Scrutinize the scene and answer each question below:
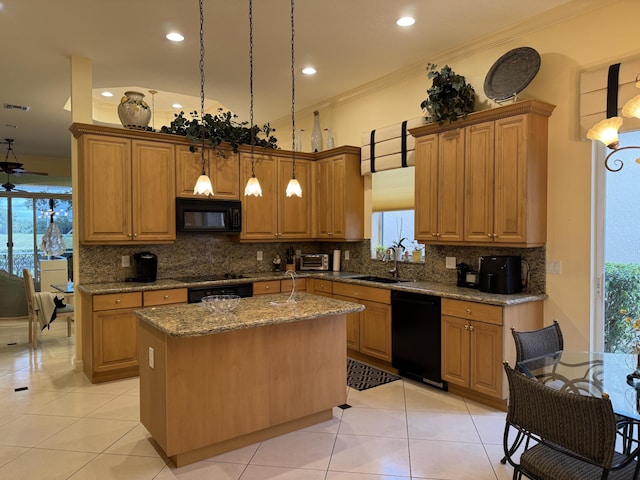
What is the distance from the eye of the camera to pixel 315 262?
5.77 metres

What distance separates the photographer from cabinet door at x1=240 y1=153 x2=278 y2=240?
17.1ft

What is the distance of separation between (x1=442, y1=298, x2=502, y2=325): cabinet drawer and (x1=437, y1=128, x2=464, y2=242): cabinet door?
0.64 metres

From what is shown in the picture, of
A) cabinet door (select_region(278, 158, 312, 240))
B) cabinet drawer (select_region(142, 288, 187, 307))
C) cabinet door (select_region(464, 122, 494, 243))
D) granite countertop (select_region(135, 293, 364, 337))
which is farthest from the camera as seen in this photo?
cabinet door (select_region(278, 158, 312, 240))

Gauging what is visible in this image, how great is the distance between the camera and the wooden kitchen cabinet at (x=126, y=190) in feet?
13.8

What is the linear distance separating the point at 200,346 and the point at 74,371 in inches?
105

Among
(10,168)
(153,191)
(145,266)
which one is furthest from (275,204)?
(10,168)

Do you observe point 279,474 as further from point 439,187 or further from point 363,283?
point 439,187

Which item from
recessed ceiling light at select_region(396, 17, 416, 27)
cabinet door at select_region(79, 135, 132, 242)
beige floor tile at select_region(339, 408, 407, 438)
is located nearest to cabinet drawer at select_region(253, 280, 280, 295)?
cabinet door at select_region(79, 135, 132, 242)

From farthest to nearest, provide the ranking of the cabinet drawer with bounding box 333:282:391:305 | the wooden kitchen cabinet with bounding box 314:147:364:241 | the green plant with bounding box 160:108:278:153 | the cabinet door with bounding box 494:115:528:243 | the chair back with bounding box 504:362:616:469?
the wooden kitchen cabinet with bounding box 314:147:364:241, the green plant with bounding box 160:108:278:153, the cabinet drawer with bounding box 333:282:391:305, the cabinet door with bounding box 494:115:528:243, the chair back with bounding box 504:362:616:469

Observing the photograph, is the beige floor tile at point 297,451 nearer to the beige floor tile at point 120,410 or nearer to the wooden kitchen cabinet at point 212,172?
the beige floor tile at point 120,410

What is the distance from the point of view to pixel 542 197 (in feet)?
11.8

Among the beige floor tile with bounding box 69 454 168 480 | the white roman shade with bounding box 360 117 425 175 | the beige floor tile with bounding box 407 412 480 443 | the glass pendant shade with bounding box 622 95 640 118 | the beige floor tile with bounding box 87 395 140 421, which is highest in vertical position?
the white roman shade with bounding box 360 117 425 175

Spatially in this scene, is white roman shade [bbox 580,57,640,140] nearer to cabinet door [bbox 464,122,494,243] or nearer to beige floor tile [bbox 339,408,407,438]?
cabinet door [bbox 464,122,494,243]

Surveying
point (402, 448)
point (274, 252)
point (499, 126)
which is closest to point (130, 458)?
point (402, 448)
